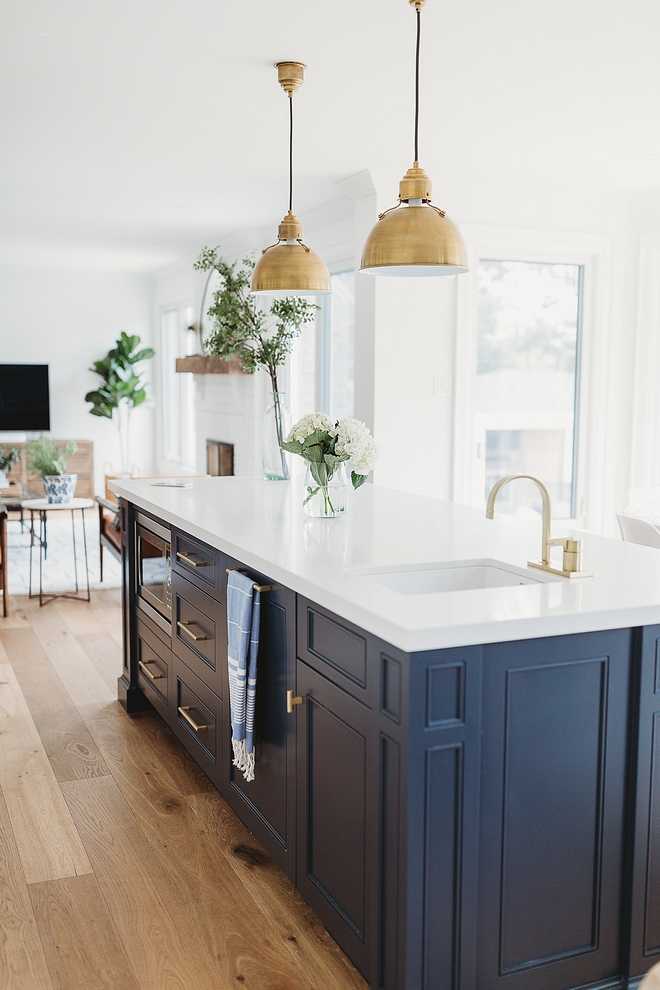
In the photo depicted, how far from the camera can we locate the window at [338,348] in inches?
243

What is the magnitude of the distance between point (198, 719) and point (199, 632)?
1.06 feet

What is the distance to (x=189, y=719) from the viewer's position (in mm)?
3143

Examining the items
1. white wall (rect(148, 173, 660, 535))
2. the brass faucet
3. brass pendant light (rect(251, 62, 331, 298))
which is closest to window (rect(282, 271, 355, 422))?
white wall (rect(148, 173, 660, 535))

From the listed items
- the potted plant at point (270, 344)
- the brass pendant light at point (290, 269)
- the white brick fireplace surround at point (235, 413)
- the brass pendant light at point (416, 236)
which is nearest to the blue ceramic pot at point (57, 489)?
the potted plant at point (270, 344)

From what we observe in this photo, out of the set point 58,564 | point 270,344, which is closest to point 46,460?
point 58,564

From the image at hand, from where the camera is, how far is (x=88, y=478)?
988 cm

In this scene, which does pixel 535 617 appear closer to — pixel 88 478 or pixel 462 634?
A: pixel 462 634

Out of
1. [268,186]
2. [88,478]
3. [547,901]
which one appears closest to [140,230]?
[268,186]

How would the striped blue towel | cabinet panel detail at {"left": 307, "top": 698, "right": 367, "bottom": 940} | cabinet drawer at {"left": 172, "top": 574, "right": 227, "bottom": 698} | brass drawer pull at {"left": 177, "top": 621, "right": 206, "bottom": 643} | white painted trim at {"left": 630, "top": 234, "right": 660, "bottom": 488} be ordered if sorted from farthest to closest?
white painted trim at {"left": 630, "top": 234, "right": 660, "bottom": 488}
brass drawer pull at {"left": 177, "top": 621, "right": 206, "bottom": 643}
cabinet drawer at {"left": 172, "top": 574, "right": 227, "bottom": 698}
the striped blue towel
cabinet panel detail at {"left": 307, "top": 698, "right": 367, "bottom": 940}

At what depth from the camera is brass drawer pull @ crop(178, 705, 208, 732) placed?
299 centimetres

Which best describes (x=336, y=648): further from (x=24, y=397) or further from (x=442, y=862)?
(x=24, y=397)

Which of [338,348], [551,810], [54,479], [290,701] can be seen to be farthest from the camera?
[338,348]

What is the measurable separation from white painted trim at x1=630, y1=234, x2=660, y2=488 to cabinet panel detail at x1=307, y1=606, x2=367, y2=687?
4.40 m

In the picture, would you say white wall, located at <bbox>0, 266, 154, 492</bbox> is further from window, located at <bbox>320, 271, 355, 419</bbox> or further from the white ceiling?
window, located at <bbox>320, 271, 355, 419</bbox>
